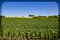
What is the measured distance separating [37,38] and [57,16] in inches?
25.4

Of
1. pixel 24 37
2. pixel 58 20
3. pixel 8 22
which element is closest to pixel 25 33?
pixel 24 37

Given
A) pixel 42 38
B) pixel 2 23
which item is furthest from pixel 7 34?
pixel 42 38

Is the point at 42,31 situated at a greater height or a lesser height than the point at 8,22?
lesser

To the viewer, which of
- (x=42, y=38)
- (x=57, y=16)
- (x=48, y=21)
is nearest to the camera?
(x=57, y=16)

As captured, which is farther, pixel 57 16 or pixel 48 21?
pixel 48 21

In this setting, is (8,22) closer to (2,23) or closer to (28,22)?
(2,23)

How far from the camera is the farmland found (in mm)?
2717

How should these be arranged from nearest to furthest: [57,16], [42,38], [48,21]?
[57,16]
[42,38]
[48,21]

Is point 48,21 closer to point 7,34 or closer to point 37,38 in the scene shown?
point 37,38

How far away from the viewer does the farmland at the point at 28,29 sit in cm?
272

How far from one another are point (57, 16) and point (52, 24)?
0.36m

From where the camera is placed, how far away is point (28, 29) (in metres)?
2.85

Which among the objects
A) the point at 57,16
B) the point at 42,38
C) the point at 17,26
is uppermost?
the point at 57,16

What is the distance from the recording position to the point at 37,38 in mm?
2672
